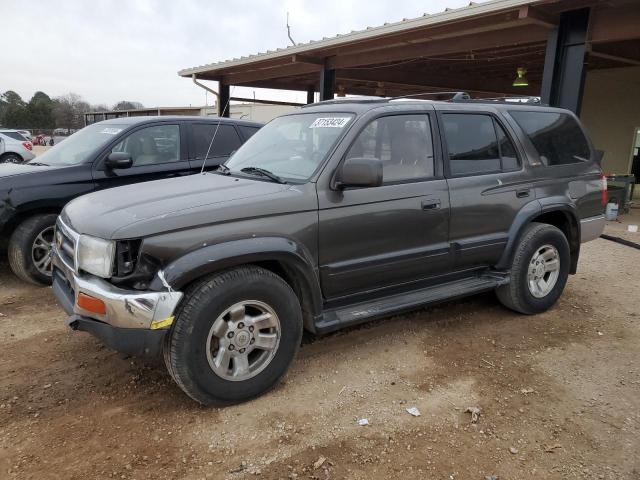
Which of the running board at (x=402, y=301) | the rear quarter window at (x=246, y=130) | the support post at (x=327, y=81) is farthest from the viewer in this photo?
the support post at (x=327, y=81)

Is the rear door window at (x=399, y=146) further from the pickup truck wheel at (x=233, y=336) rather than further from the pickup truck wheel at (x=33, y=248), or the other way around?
the pickup truck wheel at (x=33, y=248)

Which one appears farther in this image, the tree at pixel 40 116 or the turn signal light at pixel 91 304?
the tree at pixel 40 116

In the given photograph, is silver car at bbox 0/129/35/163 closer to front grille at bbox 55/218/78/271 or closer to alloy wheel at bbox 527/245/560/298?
front grille at bbox 55/218/78/271

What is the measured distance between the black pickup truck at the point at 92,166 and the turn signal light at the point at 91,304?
108 inches

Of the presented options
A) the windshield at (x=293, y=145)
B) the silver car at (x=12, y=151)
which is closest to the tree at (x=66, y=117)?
the silver car at (x=12, y=151)

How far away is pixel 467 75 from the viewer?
15328mm

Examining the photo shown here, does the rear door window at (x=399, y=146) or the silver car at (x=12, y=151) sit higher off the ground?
the rear door window at (x=399, y=146)

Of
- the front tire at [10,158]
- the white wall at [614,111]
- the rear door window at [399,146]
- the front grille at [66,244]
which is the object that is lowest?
the front tire at [10,158]

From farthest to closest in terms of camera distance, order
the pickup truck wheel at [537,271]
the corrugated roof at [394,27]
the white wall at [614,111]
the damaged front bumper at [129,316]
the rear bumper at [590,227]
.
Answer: the white wall at [614,111]
the corrugated roof at [394,27]
the rear bumper at [590,227]
the pickup truck wheel at [537,271]
the damaged front bumper at [129,316]

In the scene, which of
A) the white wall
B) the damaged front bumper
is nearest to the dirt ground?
the damaged front bumper

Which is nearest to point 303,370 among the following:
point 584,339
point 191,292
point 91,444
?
point 191,292

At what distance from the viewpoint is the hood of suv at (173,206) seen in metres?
2.87

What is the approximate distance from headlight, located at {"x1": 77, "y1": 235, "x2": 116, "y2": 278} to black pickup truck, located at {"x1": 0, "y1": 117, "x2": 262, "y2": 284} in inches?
104

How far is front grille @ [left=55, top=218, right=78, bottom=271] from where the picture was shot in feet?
10.4
